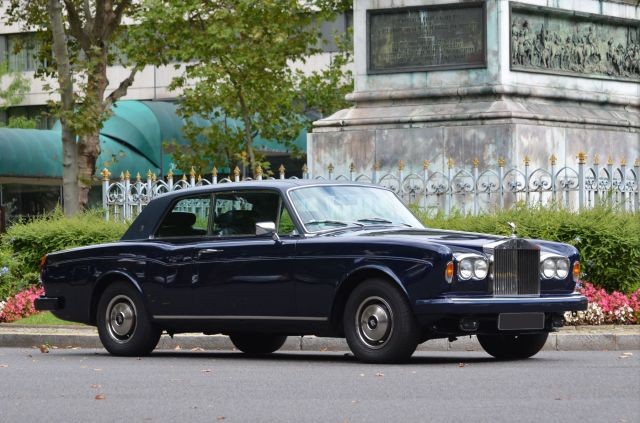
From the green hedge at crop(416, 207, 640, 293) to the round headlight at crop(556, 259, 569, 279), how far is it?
166 inches

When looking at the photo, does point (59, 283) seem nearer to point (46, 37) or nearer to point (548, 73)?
point (548, 73)

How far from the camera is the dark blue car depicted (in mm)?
13758

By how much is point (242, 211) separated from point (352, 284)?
173 cm

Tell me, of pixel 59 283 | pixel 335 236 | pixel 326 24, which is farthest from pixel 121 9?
pixel 326 24

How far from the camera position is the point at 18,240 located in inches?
908

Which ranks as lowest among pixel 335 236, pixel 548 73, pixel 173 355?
pixel 173 355

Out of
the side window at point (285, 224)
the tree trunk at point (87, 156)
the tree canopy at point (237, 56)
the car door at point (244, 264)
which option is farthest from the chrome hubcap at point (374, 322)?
the tree canopy at point (237, 56)

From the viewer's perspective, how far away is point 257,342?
53.9 feet

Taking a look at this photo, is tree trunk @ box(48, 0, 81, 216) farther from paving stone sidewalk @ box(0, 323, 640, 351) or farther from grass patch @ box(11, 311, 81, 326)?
paving stone sidewalk @ box(0, 323, 640, 351)

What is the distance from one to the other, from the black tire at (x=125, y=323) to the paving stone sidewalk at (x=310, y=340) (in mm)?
1803

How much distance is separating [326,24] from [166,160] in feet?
37.7

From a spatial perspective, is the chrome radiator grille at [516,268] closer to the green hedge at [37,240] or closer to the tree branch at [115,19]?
the green hedge at [37,240]

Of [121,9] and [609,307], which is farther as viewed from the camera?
[121,9]

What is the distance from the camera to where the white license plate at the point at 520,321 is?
13.8 meters
